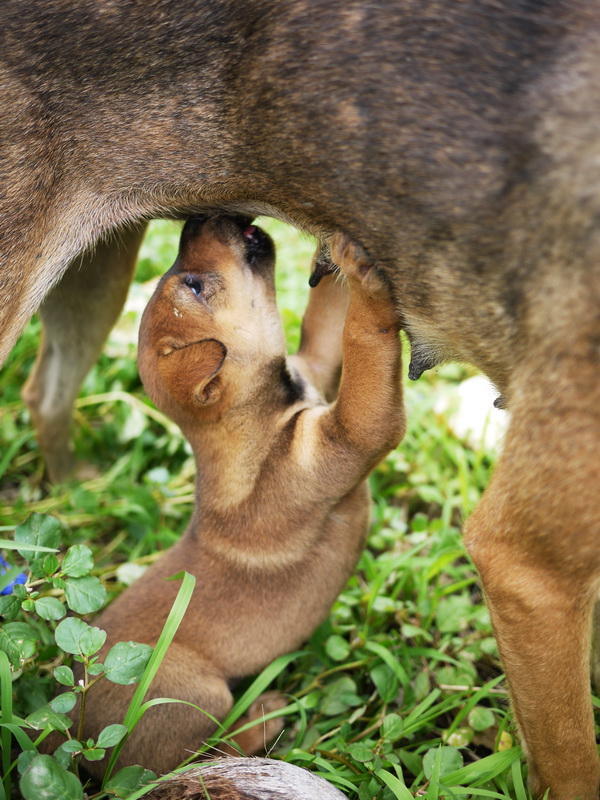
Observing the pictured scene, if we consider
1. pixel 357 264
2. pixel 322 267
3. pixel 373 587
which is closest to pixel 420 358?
pixel 357 264

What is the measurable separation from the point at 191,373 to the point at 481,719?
1.62 metres

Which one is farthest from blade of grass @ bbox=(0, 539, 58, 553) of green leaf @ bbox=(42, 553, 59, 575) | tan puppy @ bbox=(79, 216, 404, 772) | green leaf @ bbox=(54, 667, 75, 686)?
tan puppy @ bbox=(79, 216, 404, 772)

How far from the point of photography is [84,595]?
265cm

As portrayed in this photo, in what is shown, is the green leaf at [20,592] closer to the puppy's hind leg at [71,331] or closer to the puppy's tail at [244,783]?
the puppy's tail at [244,783]

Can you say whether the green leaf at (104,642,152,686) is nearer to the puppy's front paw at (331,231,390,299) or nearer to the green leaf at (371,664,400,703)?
the green leaf at (371,664,400,703)

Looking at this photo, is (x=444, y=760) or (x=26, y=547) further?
(x=444, y=760)

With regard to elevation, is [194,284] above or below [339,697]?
above

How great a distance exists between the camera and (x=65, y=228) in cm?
292

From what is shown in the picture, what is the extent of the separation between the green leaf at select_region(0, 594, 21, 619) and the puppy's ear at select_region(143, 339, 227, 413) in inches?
35.2

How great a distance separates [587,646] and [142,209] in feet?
6.64

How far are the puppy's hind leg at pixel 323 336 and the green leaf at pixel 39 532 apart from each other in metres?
1.20

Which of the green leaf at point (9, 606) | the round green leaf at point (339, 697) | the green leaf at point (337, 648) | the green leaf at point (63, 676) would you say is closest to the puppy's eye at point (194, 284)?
the green leaf at point (9, 606)

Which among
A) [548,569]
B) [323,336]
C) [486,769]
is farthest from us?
[323,336]

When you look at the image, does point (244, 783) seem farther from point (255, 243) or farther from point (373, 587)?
point (255, 243)
